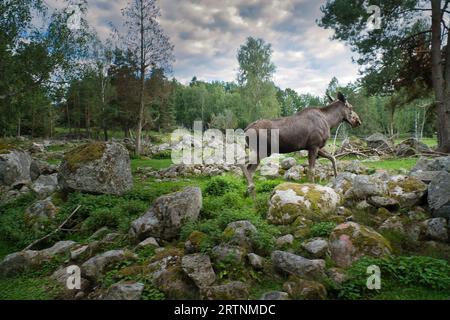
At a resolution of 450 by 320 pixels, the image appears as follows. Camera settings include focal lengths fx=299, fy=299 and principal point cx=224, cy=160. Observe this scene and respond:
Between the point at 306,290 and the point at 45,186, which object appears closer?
the point at 306,290

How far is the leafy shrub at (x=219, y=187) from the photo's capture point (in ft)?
32.4

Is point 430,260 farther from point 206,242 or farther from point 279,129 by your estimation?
point 279,129

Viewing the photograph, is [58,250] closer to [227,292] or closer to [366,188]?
[227,292]

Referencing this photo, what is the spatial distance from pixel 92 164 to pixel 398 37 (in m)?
16.7

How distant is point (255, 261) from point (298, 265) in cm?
68

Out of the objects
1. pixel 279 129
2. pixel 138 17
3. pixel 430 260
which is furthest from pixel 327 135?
pixel 138 17

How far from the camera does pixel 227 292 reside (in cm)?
410

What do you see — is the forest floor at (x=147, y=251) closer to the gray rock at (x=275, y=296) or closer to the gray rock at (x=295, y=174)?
the gray rock at (x=275, y=296)

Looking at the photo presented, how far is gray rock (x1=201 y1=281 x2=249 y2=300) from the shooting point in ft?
13.4

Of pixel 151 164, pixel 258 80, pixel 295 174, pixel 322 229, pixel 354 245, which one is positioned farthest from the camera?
pixel 258 80

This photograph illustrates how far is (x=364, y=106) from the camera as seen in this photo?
5844cm

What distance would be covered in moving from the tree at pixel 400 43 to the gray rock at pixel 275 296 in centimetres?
1562

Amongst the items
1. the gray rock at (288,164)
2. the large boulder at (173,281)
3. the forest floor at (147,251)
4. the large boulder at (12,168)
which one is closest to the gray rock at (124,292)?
the forest floor at (147,251)

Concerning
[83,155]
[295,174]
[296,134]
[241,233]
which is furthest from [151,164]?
[241,233]
